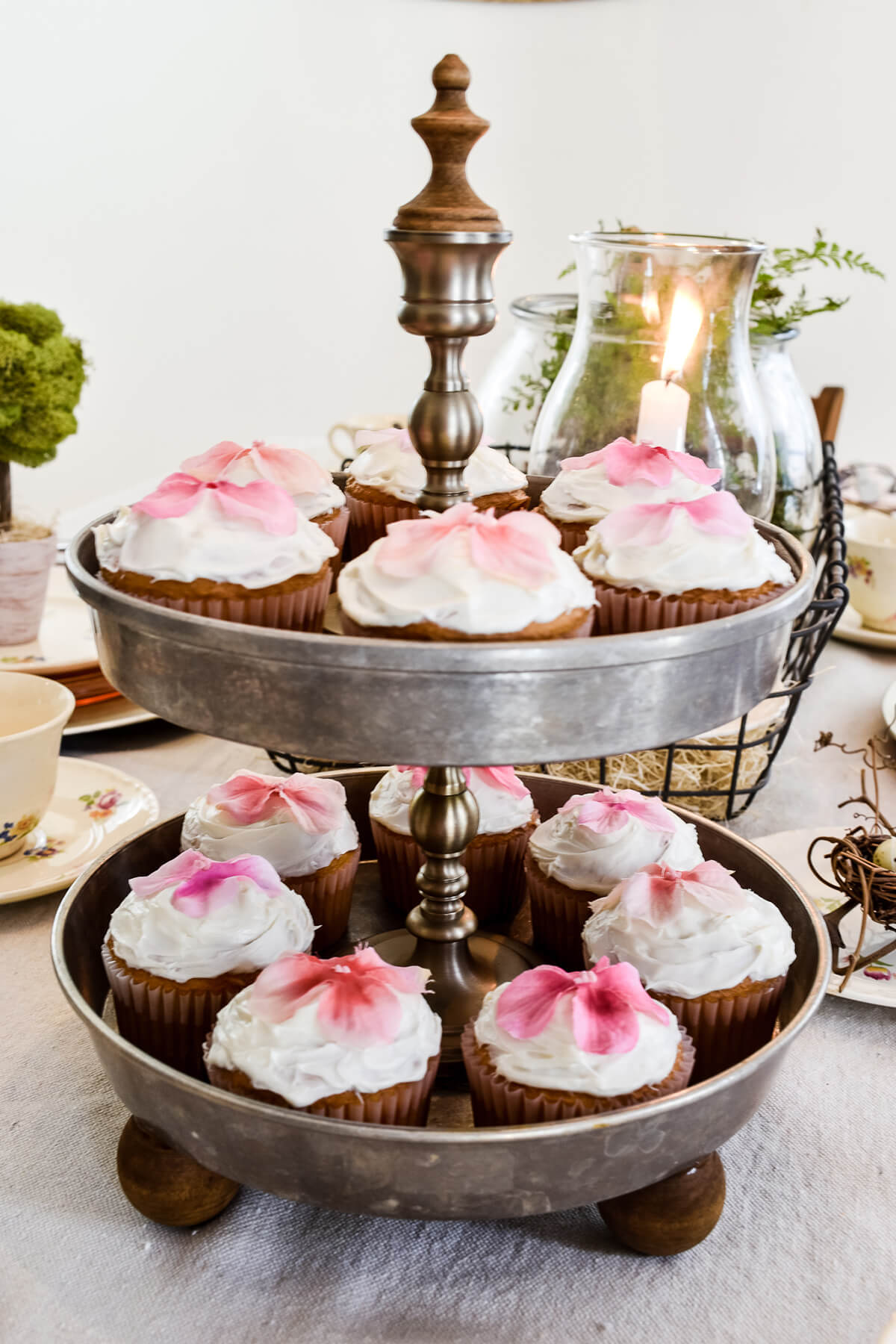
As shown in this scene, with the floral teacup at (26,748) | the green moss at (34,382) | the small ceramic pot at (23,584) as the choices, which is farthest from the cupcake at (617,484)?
the green moss at (34,382)

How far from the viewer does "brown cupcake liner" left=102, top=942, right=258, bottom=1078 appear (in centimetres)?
69

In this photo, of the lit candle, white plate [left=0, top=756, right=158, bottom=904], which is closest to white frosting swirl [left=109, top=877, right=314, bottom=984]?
white plate [left=0, top=756, right=158, bottom=904]

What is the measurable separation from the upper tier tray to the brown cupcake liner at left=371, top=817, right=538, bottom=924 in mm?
338

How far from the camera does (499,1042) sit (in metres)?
0.63

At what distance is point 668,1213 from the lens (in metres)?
0.63

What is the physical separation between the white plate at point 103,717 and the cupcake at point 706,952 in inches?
25.8

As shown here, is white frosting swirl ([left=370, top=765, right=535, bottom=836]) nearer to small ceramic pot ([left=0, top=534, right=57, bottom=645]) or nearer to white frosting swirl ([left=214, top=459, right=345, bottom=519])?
white frosting swirl ([left=214, top=459, right=345, bottom=519])

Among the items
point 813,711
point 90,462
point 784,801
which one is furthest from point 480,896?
point 90,462

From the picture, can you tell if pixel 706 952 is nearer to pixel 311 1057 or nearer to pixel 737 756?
pixel 311 1057

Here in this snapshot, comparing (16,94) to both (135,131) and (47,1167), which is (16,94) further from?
(47,1167)

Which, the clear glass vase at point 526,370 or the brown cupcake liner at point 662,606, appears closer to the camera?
the brown cupcake liner at point 662,606

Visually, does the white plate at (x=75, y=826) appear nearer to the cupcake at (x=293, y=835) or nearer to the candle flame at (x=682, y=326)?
the cupcake at (x=293, y=835)

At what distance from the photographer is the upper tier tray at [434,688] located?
0.52m

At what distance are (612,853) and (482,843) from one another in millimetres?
113
